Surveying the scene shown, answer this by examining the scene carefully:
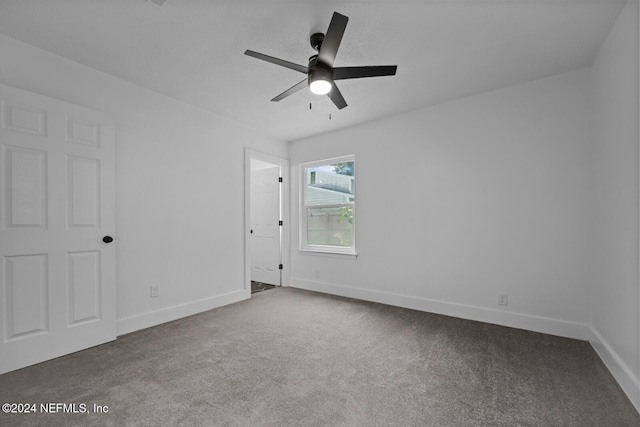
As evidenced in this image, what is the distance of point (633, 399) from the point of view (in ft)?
5.96

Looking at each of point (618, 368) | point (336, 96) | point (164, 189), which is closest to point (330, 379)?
point (618, 368)

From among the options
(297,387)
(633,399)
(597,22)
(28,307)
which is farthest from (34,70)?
(633,399)

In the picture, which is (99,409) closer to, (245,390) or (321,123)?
(245,390)

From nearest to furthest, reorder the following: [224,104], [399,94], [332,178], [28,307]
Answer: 1. [28,307]
2. [399,94]
3. [224,104]
4. [332,178]

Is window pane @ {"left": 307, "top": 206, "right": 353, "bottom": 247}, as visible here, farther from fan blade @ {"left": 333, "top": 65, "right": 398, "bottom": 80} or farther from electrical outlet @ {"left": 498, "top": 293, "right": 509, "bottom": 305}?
fan blade @ {"left": 333, "top": 65, "right": 398, "bottom": 80}

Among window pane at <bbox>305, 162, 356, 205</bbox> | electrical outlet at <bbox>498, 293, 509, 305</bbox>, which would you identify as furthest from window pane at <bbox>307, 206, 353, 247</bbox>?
electrical outlet at <bbox>498, 293, 509, 305</bbox>

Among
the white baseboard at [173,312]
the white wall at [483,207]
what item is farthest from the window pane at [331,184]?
the white baseboard at [173,312]

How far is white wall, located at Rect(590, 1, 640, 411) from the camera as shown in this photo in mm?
1899

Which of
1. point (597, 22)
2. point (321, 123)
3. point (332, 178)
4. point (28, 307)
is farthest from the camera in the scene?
point (332, 178)

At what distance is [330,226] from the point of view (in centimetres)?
475

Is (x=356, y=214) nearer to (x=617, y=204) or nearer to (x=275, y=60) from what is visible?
(x=275, y=60)

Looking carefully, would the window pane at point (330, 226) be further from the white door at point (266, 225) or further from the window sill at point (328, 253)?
the white door at point (266, 225)

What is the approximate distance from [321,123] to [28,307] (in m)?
3.62

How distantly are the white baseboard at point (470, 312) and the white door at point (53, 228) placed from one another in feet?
9.41
